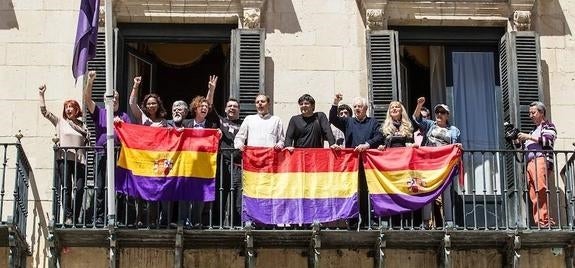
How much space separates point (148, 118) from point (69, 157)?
1.18 m

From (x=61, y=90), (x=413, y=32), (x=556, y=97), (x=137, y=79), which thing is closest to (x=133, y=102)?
(x=137, y=79)

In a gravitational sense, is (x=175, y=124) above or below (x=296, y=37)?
below

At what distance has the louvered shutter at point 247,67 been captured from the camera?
1831cm

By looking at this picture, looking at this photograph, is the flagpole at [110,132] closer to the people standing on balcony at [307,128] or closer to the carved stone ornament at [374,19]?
the people standing on balcony at [307,128]

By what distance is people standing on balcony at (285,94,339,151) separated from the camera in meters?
17.1

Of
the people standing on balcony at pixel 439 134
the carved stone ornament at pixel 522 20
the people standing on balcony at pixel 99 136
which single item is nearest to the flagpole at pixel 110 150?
the people standing on balcony at pixel 99 136

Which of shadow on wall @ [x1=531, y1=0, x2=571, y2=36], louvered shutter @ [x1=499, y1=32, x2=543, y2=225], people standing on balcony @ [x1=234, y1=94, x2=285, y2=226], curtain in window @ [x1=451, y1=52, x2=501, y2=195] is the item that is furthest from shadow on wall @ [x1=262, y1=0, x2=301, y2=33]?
shadow on wall @ [x1=531, y1=0, x2=571, y2=36]

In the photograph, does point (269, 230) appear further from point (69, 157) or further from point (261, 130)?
point (69, 157)

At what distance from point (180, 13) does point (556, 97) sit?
221 inches

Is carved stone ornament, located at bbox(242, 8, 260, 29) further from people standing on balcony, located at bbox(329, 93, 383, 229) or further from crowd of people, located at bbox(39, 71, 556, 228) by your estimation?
people standing on balcony, located at bbox(329, 93, 383, 229)

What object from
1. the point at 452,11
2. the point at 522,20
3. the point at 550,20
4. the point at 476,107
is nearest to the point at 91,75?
the point at 452,11

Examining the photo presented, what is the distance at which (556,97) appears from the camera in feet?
61.4

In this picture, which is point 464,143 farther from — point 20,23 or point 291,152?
point 20,23

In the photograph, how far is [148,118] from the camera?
17.4m
